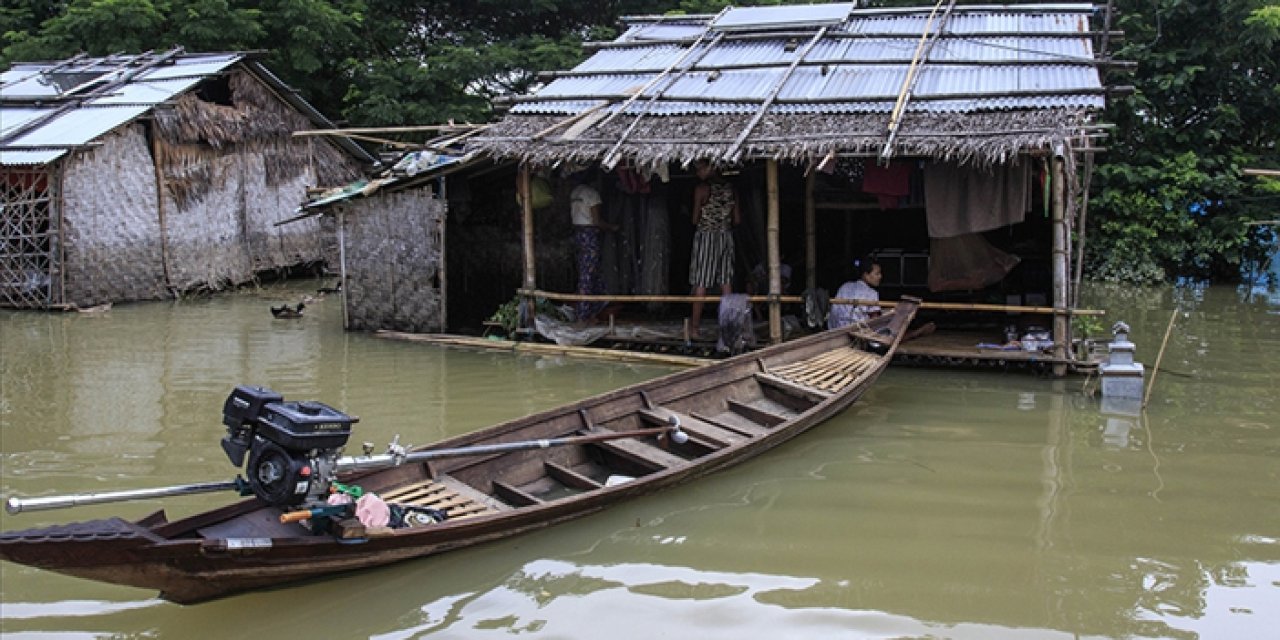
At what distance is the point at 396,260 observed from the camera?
38.2ft

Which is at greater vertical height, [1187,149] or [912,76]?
[912,76]

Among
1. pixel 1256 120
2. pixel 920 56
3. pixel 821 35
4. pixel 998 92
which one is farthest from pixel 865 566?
pixel 1256 120

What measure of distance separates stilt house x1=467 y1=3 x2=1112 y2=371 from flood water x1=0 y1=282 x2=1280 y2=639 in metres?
1.50

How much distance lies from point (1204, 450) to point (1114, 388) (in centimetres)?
137

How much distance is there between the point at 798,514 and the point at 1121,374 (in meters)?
3.87

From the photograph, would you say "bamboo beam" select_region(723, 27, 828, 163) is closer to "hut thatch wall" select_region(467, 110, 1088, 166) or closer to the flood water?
"hut thatch wall" select_region(467, 110, 1088, 166)

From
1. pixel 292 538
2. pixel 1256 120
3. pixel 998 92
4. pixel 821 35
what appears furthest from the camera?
pixel 1256 120

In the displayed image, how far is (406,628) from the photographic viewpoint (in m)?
4.59

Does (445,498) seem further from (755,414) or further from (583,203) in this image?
(583,203)

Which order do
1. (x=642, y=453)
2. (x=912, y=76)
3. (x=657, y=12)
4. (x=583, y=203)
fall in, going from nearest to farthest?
(x=642, y=453), (x=912, y=76), (x=583, y=203), (x=657, y=12)

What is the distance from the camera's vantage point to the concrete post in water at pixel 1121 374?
A: 8.41 metres

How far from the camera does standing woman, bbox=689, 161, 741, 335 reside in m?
10.3

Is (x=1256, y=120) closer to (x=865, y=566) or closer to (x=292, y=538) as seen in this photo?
(x=865, y=566)

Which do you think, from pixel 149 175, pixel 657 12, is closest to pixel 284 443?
pixel 149 175
